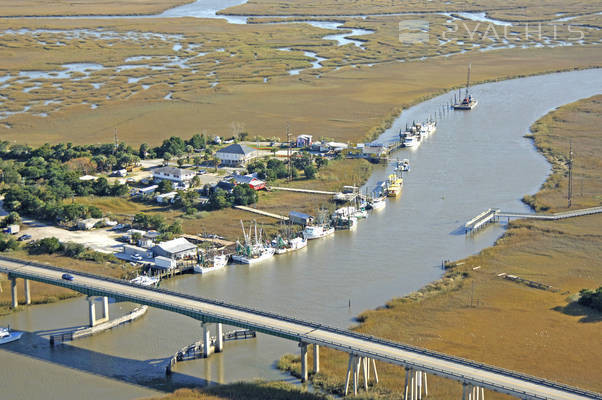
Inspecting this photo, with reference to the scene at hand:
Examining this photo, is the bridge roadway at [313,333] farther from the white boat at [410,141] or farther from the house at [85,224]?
the white boat at [410,141]

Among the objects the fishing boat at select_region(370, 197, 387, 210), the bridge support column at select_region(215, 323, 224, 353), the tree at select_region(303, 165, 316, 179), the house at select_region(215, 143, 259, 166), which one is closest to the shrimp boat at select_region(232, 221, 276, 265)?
the fishing boat at select_region(370, 197, 387, 210)

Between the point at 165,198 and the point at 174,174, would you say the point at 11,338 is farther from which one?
the point at 174,174

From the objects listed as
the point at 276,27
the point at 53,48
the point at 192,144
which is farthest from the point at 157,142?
the point at 276,27

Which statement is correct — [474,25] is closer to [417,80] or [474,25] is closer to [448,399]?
[417,80]

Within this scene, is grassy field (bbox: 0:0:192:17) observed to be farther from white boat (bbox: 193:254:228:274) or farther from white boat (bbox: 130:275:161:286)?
white boat (bbox: 130:275:161:286)

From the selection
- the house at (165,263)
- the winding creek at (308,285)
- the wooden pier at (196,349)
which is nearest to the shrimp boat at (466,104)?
the winding creek at (308,285)

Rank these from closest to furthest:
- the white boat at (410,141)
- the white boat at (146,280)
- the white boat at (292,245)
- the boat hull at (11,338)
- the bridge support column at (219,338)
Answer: the bridge support column at (219,338) → the boat hull at (11,338) → the white boat at (146,280) → the white boat at (292,245) → the white boat at (410,141)
